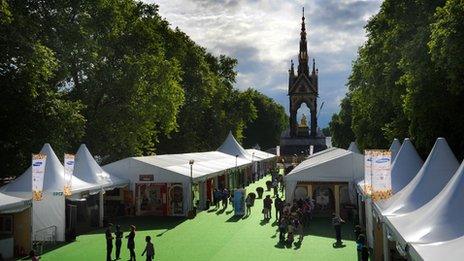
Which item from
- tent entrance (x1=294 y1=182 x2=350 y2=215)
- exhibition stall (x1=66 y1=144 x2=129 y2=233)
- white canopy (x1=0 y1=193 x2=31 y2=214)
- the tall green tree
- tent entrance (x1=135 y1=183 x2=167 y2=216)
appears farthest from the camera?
the tall green tree

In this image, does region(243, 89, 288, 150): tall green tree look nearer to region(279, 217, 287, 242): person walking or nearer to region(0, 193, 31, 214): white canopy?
region(279, 217, 287, 242): person walking

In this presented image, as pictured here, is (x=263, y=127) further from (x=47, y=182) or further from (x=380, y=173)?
(x=380, y=173)

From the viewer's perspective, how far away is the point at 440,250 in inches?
345

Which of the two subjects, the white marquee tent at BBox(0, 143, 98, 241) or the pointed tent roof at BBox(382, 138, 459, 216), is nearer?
the pointed tent roof at BBox(382, 138, 459, 216)

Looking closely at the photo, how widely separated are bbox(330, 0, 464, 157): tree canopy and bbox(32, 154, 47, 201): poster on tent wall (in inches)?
599

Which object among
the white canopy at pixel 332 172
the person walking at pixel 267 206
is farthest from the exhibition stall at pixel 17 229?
the white canopy at pixel 332 172

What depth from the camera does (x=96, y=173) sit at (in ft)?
82.7

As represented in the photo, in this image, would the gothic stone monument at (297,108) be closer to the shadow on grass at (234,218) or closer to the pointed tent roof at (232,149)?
the pointed tent roof at (232,149)

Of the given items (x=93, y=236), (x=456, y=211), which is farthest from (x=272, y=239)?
(x=456, y=211)

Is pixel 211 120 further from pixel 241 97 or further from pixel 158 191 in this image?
pixel 158 191

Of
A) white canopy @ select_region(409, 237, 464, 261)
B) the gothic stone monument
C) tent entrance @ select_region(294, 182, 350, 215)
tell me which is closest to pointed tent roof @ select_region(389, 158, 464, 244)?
white canopy @ select_region(409, 237, 464, 261)

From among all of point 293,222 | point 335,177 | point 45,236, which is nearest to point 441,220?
point 293,222

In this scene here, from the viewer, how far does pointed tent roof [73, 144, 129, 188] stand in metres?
Answer: 24.6

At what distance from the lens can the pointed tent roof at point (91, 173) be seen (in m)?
24.6
